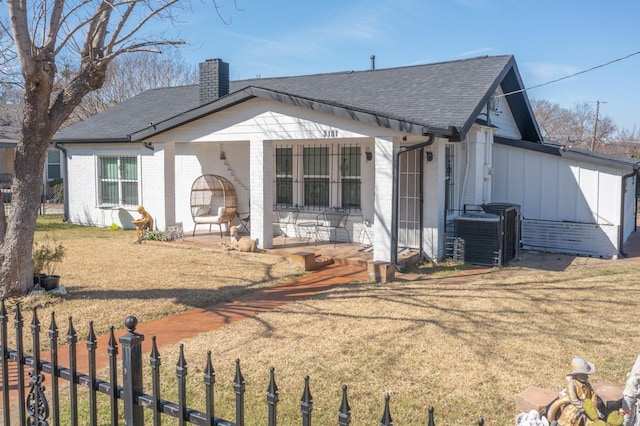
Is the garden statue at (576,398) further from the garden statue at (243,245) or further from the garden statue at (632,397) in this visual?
the garden statue at (243,245)

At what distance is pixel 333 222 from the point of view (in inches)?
522

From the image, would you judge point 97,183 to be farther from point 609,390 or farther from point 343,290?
point 609,390

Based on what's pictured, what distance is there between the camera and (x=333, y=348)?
580 centimetres

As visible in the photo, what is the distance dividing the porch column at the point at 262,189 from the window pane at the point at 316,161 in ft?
5.67

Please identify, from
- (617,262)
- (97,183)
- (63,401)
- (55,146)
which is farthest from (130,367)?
(55,146)

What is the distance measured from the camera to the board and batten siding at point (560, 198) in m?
12.1

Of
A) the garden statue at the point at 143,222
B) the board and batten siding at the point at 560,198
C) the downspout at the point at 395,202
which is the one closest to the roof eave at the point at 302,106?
the downspout at the point at 395,202

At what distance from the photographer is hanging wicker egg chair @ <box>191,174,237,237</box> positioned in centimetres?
1435

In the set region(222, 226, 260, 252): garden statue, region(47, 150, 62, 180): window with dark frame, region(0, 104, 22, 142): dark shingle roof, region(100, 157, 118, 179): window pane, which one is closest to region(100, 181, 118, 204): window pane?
region(100, 157, 118, 179): window pane

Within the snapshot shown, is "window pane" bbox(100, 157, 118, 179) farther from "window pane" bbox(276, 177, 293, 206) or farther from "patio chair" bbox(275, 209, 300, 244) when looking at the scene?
"patio chair" bbox(275, 209, 300, 244)

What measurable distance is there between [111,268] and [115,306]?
2.99 m

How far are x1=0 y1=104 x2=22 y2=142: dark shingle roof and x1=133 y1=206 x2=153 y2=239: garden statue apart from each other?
1307 centimetres

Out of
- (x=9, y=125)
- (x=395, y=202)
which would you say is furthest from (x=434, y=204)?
(x=9, y=125)

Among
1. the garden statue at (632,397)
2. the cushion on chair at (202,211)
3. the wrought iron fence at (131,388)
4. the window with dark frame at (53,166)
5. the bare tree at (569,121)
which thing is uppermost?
the bare tree at (569,121)
